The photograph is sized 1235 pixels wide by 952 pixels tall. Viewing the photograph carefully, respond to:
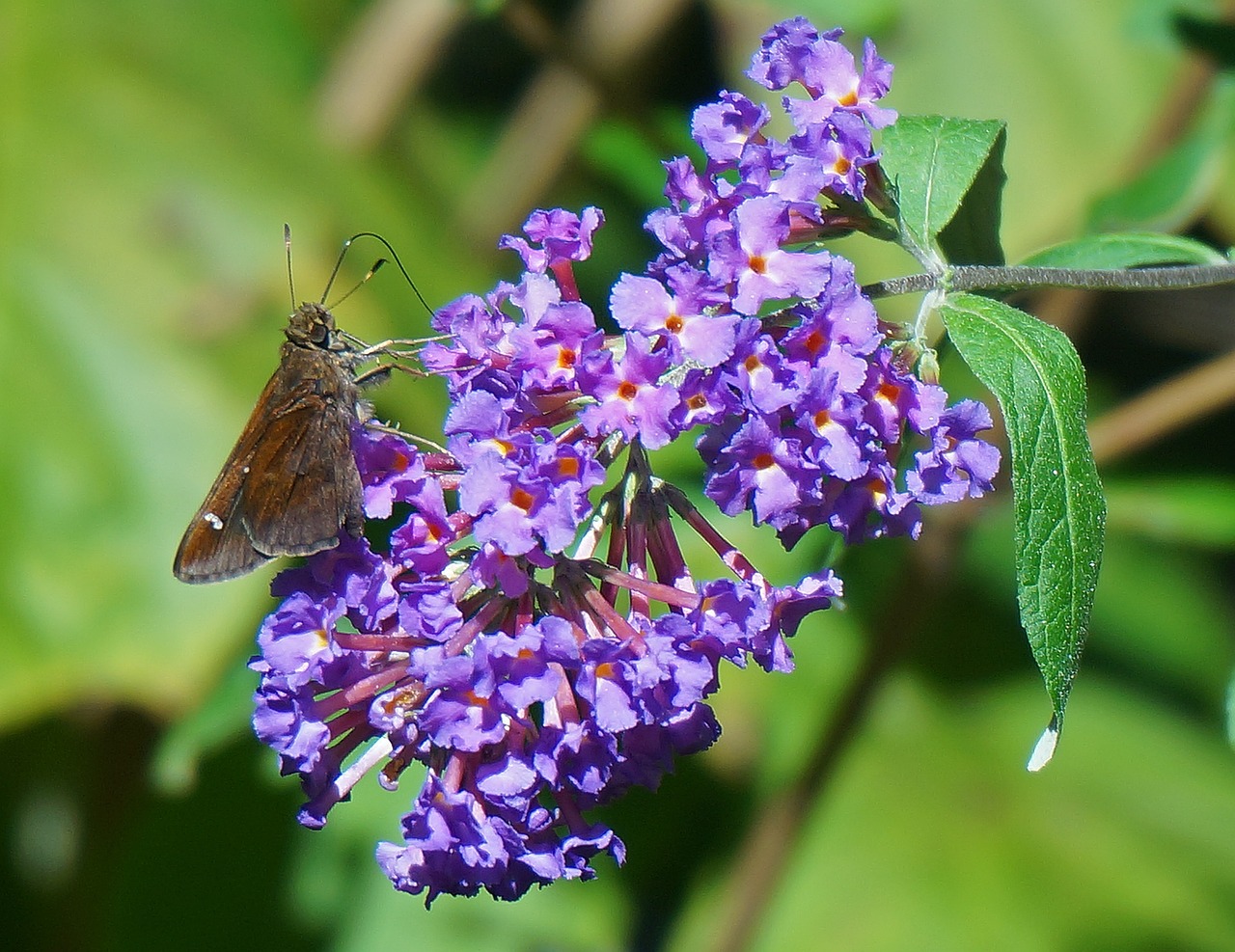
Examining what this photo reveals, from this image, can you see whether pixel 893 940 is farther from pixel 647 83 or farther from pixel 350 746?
pixel 647 83

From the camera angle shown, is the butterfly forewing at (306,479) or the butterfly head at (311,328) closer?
the butterfly forewing at (306,479)

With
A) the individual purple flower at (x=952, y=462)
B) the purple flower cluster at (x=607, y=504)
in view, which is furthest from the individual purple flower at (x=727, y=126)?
the individual purple flower at (x=952, y=462)

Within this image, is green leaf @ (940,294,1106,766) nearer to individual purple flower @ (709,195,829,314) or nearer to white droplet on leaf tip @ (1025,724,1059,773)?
white droplet on leaf tip @ (1025,724,1059,773)

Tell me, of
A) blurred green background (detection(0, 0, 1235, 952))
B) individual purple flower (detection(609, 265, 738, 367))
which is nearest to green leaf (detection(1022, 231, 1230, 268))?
individual purple flower (detection(609, 265, 738, 367))

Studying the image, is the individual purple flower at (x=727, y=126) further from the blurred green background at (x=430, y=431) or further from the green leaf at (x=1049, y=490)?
the blurred green background at (x=430, y=431)

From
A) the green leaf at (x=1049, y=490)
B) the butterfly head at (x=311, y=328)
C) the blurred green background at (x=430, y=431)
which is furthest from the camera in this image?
the blurred green background at (x=430, y=431)

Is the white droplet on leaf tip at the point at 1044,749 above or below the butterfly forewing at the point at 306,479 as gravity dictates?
above

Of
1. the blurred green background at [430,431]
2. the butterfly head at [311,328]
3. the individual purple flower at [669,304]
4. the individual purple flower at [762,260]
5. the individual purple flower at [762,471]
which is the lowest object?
the blurred green background at [430,431]
